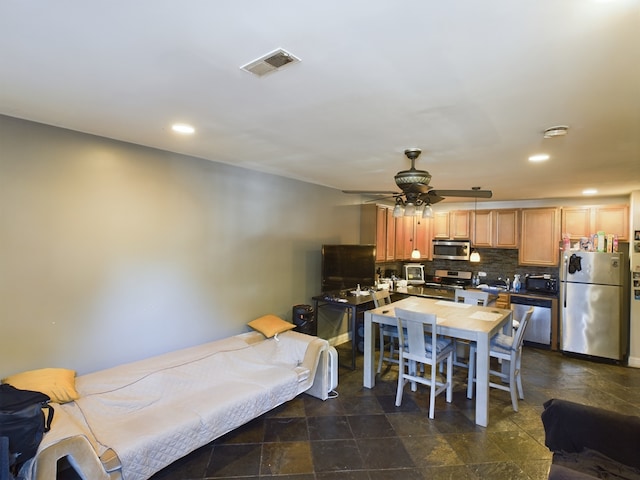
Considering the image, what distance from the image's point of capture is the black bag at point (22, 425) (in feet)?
5.47

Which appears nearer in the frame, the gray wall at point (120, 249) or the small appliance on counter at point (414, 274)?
the gray wall at point (120, 249)

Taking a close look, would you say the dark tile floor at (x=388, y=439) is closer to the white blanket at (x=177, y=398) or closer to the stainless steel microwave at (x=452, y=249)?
the white blanket at (x=177, y=398)

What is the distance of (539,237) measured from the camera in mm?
5621

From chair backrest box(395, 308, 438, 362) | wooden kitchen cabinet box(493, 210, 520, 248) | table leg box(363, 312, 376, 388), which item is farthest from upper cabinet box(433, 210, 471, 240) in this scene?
chair backrest box(395, 308, 438, 362)

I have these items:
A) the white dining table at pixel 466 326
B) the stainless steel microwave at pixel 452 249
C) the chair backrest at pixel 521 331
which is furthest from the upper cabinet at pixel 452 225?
the chair backrest at pixel 521 331

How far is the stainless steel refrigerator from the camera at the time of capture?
4656mm

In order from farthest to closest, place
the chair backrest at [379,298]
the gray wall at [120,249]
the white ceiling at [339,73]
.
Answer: the chair backrest at [379,298] < the gray wall at [120,249] < the white ceiling at [339,73]

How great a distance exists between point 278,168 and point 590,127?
2764 millimetres

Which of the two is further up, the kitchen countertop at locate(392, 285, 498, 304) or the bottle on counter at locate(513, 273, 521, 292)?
the bottle on counter at locate(513, 273, 521, 292)

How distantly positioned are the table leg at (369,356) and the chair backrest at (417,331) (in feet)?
1.43

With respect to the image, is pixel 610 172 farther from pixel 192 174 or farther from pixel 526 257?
pixel 192 174

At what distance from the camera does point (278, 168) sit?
3.83 meters

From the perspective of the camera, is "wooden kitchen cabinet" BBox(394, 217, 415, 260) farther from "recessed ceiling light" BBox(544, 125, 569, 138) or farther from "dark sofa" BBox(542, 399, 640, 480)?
"dark sofa" BBox(542, 399, 640, 480)

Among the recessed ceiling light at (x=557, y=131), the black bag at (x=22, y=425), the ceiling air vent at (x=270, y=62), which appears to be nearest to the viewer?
the ceiling air vent at (x=270, y=62)
